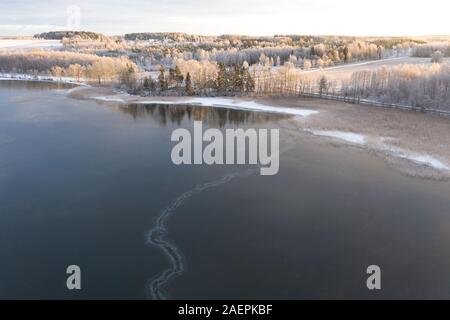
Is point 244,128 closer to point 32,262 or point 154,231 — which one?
point 154,231

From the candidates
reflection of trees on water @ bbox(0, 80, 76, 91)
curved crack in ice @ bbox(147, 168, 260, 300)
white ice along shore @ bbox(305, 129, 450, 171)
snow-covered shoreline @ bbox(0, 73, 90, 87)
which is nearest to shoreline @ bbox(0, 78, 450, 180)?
white ice along shore @ bbox(305, 129, 450, 171)

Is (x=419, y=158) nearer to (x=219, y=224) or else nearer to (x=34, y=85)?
(x=219, y=224)

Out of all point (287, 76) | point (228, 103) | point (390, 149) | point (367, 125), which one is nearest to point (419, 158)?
point (390, 149)

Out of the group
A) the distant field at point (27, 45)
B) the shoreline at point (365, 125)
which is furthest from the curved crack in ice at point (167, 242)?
the distant field at point (27, 45)

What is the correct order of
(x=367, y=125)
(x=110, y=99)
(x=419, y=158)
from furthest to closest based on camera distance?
1. (x=110, y=99)
2. (x=367, y=125)
3. (x=419, y=158)

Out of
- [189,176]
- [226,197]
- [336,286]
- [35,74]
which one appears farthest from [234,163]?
[35,74]

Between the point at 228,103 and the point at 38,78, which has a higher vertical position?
the point at 38,78

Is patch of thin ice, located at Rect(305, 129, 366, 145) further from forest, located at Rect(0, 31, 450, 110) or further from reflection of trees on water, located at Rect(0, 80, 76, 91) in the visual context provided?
reflection of trees on water, located at Rect(0, 80, 76, 91)

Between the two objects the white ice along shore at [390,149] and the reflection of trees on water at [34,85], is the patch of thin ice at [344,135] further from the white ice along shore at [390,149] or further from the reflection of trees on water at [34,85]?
the reflection of trees on water at [34,85]
